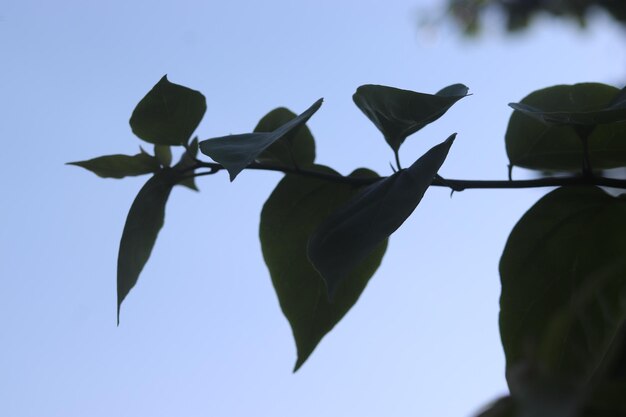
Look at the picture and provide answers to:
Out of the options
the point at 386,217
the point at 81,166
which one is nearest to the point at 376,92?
the point at 386,217

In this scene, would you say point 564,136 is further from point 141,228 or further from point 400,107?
point 141,228

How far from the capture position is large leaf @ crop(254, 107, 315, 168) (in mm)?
495

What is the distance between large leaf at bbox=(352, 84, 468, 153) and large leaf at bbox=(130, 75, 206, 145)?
0.11m

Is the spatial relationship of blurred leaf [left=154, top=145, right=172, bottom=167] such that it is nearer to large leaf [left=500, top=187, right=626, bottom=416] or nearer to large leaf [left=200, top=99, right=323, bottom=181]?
large leaf [left=200, top=99, right=323, bottom=181]

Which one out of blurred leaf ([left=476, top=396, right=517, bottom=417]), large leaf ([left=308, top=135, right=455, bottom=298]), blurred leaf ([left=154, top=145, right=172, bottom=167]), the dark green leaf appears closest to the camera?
blurred leaf ([left=476, top=396, right=517, bottom=417])

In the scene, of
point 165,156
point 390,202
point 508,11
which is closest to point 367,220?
point 390,202

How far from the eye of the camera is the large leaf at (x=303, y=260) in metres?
0.45

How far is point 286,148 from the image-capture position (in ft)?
1.61

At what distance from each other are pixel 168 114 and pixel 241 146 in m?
0.10

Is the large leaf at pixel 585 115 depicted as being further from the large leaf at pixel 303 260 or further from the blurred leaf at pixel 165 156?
the blurred leaf at pixel 165 156

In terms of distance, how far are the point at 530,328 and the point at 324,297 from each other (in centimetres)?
12

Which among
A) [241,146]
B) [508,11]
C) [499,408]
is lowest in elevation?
[499,408]

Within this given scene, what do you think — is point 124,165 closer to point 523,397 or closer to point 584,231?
point 584,231

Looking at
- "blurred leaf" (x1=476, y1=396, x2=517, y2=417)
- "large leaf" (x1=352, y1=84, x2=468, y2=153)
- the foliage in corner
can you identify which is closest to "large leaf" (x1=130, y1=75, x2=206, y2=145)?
the foliage in corner
